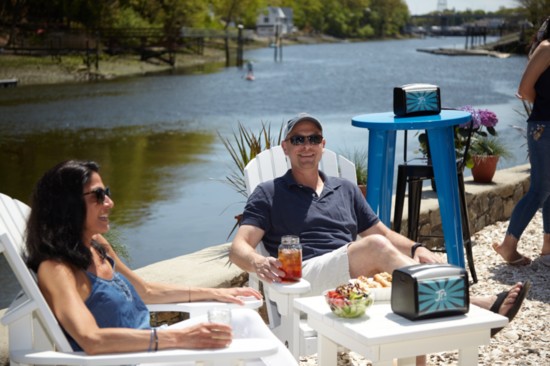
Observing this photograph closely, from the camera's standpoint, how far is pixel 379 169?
419 cm

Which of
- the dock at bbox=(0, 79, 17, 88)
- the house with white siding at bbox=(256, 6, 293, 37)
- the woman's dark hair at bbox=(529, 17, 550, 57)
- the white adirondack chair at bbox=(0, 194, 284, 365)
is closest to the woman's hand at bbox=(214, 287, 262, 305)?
the white adirondack chair at bbox=(0, 194, 284, 365)

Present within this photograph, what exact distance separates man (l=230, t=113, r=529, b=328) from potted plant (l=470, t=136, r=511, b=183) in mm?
2775

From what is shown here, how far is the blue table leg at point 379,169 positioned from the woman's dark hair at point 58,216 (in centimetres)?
216

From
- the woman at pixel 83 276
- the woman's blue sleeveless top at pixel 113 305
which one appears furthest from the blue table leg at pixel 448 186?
the woman's blue sleeveless top at pixel 113 305

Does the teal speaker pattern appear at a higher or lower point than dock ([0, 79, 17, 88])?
higher

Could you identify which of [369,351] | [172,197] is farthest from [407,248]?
[172,197]

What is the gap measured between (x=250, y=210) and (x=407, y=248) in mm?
606

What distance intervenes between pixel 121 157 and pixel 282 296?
1157 centimetres

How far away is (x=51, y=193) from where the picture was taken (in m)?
2.20

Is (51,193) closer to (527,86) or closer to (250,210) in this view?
(250,210)

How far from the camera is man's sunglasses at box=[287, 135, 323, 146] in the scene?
3.36 m

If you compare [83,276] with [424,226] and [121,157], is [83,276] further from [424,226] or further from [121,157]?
[121,157]

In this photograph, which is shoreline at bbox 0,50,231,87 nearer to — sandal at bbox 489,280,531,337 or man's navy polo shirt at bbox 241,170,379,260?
man's navy polo shirt at bbox 241,170,379,260

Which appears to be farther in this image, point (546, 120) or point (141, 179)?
point (141, 179)
